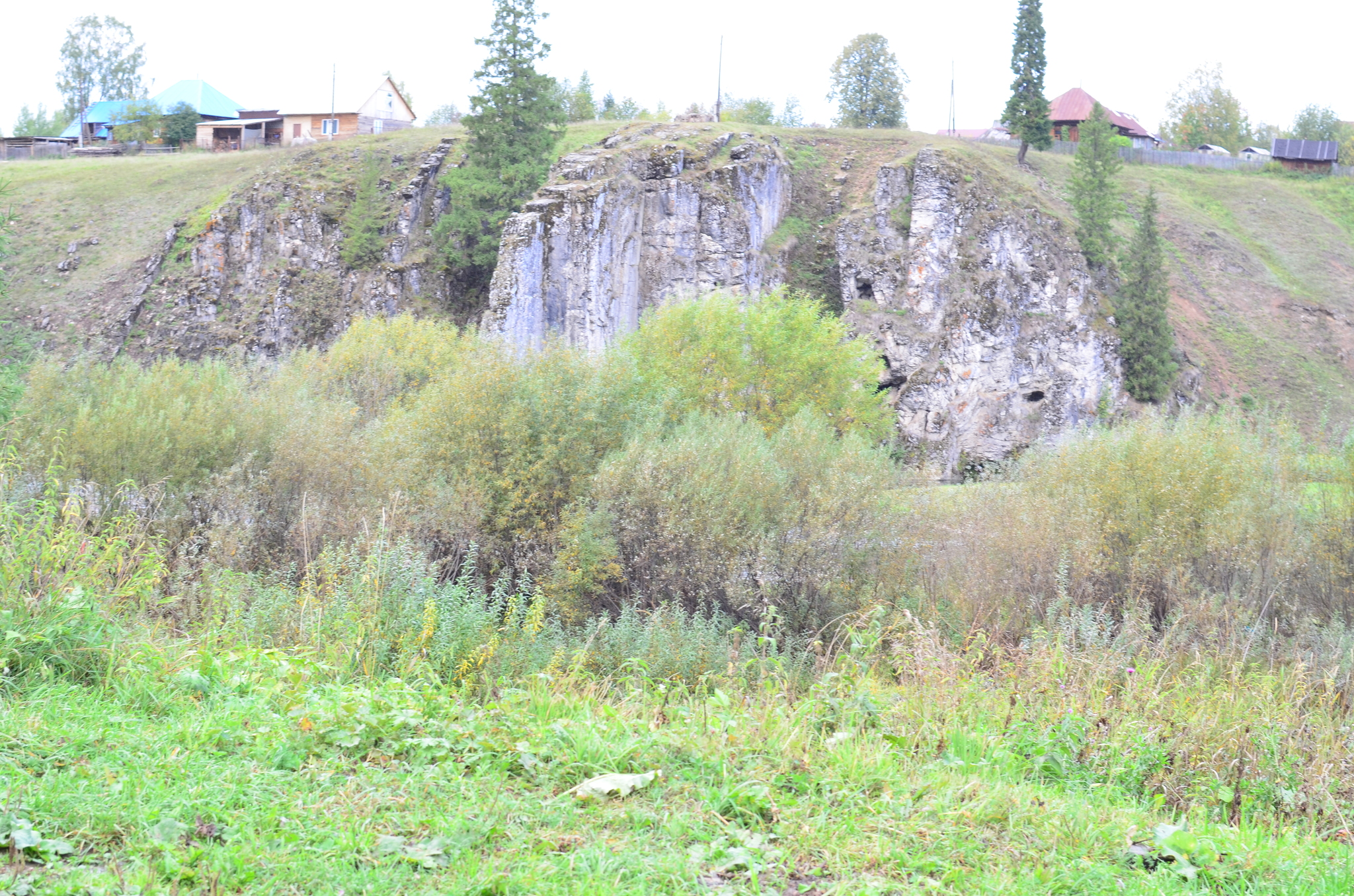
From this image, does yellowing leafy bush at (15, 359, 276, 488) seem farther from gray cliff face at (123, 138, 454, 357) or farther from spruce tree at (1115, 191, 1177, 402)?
spruce tree at (1115, 191, 1177, 402)

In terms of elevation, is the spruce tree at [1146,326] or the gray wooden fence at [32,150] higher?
the gray wooden fence at [32,150]

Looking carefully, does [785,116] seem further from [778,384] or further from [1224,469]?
[1224,469]

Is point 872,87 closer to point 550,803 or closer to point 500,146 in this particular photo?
point 500,146

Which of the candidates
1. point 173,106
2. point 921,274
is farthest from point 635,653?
point 173,106

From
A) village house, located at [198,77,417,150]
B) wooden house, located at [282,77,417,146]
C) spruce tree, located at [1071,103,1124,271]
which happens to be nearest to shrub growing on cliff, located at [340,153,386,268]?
wooden house, located at [282,77,417,146]

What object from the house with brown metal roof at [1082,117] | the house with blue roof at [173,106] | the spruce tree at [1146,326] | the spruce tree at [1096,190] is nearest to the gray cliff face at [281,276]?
the house with blue roof at [173,106]

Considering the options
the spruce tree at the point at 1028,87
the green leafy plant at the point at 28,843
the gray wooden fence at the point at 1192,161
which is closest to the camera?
the green leafy plant at the point at 28,843

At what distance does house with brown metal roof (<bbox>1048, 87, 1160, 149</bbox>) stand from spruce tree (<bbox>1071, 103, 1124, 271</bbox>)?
27.3m

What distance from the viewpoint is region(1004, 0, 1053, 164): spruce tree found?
166 ft

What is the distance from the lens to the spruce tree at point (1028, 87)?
50688 millimetres

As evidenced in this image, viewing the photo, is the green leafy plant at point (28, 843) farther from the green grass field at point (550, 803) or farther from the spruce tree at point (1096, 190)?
the spruce tree at point (1096, 190)

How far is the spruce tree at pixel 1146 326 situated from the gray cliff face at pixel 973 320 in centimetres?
81

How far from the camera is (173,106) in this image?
62.6 m

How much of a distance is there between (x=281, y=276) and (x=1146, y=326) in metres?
40.8
